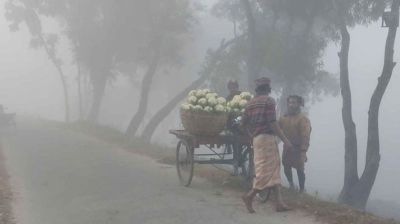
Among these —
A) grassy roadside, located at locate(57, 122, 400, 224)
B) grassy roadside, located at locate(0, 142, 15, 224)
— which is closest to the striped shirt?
grassy roadside, located at locate(57, 122, 400, 224)

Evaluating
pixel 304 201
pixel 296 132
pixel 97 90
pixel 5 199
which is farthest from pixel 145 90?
pixel 304 201

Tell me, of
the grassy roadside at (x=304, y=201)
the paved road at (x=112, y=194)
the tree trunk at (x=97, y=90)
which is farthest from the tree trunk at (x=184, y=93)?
the paved road at (x=112, y=194)

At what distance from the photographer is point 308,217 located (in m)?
7.96

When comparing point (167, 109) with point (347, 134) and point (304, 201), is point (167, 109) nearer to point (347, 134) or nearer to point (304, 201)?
point (347, 134)

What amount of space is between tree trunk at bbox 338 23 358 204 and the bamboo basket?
8053 millimetres

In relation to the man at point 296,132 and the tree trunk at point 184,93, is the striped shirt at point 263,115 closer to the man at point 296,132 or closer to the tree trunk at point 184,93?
the man at point 296,132

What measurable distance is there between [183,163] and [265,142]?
128 inches

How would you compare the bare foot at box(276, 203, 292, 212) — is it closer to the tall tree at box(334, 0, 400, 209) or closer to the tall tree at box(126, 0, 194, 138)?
the tall tree at box(334, 0, 400, 209)

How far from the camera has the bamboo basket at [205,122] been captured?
932 centimetres

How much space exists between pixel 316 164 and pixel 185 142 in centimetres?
4759

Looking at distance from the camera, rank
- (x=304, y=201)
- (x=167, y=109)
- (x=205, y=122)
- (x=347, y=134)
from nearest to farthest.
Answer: (x=304, y=201) → (x=205, y=122) → (x=347, y=134) → (x=167, y=109)

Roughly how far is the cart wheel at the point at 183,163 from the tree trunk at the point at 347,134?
694 centimetres

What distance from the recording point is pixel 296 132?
10047 mm

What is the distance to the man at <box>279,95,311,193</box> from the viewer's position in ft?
32.5
